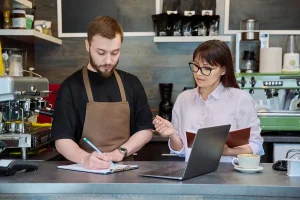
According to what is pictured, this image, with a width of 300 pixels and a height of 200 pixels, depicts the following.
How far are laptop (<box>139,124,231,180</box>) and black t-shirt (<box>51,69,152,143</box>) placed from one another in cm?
56

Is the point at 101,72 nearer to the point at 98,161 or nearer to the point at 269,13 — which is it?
the point at 98,161

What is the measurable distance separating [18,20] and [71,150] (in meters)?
1.43

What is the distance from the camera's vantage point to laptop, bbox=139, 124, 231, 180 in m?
1.78

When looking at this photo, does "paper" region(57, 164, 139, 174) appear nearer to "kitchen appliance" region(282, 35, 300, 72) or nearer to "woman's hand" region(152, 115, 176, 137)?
"woman's hand" region(152, 115, 176, 137)

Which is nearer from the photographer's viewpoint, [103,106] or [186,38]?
[103,106]

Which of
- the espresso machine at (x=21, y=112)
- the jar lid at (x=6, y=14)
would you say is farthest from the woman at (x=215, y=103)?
the jar lid at (x=6, y=14)

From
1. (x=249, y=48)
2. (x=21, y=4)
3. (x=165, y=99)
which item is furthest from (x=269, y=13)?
(x=21, y=4)

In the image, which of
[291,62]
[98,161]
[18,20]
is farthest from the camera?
[291,62]

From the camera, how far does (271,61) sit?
369 centimetres

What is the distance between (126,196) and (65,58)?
2.69m

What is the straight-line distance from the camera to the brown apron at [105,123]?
242 centimetres

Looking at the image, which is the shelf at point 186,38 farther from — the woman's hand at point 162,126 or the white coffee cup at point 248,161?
the white coffee cup at point 248,161

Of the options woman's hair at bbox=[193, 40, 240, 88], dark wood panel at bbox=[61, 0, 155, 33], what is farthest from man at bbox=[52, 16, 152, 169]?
dark wood panel at bbox=[61, 0, 155, 33]

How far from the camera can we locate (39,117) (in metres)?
3.75
